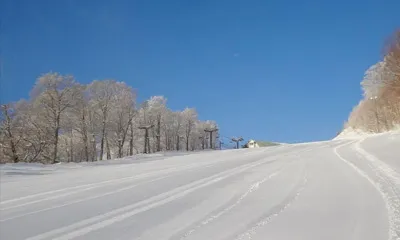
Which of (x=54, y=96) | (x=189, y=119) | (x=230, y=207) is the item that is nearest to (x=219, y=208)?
(x=230, y=207)

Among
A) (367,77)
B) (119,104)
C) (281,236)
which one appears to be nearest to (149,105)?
(119,104)

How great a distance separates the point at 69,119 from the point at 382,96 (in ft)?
136

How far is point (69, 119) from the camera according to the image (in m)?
48.6

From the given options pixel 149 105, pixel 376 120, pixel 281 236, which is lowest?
pixel 281 236

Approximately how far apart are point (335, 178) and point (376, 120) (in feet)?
200

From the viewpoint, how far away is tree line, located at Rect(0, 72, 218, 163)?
4003cm

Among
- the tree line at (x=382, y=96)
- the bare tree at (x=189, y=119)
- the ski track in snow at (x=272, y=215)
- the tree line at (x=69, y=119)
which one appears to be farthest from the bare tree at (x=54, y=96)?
the bare tree at (x=189, y=119)

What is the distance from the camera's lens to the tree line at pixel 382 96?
3841 centimetres

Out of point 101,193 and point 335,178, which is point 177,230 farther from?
point 335,178

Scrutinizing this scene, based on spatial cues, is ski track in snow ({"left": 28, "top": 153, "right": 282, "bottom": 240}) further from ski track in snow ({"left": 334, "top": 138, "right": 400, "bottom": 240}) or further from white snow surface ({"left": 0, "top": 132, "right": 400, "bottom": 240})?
ski track in snow ({"left": 334, "top": 138, "right": 400, "bottom": 240})

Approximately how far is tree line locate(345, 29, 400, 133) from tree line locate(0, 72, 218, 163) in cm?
3369

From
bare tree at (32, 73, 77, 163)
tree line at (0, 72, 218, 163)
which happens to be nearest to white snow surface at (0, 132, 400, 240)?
tree line at (0, 72, 218, 163)

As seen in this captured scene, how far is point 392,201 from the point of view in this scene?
6.43 m

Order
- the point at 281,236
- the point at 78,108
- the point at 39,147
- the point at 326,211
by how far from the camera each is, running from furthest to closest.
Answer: the point at 78,108 → the point at 39,147 → the point at 326,211 → the point at 281,236
